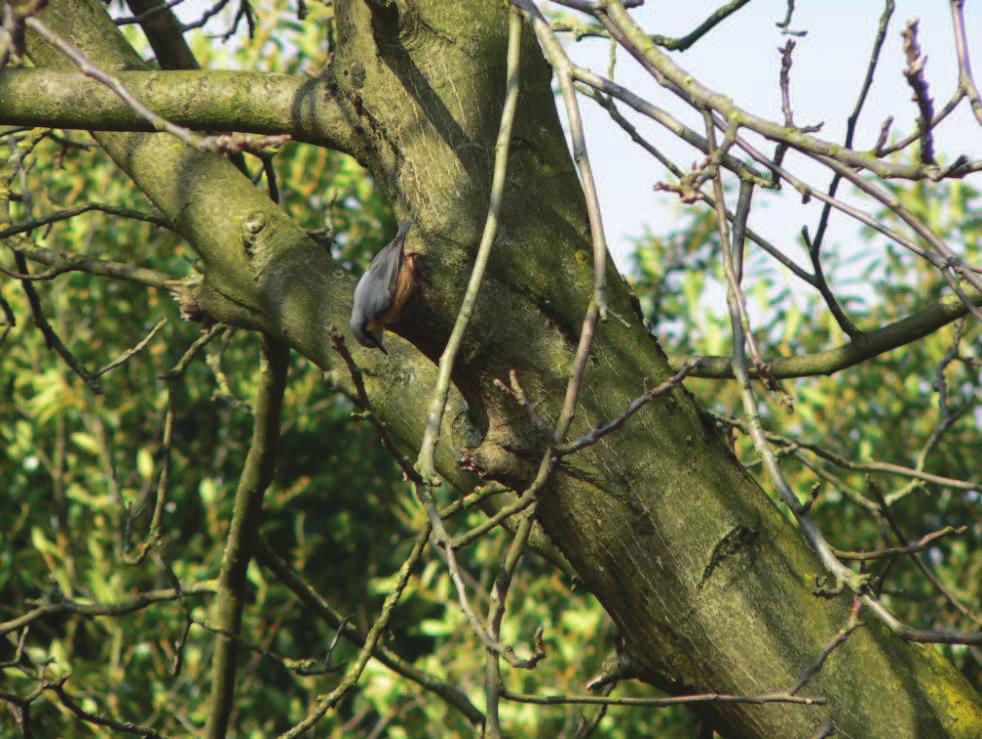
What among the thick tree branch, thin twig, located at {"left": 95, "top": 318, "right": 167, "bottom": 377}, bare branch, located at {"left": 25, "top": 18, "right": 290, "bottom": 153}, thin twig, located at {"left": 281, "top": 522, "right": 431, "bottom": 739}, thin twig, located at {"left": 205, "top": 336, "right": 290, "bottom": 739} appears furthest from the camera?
thin twig, located at {"left": 95, "top": 318, "right": 167, "bottom": 377}

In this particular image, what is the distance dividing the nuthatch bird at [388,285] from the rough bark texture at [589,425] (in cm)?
3

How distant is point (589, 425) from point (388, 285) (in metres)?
0.35

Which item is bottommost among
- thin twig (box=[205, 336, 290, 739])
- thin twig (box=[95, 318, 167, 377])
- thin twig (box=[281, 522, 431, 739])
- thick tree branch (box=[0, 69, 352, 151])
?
thin twig (box=[281, 522, 431, 739])

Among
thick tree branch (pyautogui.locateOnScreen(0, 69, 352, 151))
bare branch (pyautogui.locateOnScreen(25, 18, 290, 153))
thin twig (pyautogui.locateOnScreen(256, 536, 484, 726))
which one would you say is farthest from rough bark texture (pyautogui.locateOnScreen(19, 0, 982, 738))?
thin twig (pyautogui.locateOnScreen(256, 536, 484, 726))

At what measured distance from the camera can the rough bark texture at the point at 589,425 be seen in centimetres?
150

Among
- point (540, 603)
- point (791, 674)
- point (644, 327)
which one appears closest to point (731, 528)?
point (791, 674)

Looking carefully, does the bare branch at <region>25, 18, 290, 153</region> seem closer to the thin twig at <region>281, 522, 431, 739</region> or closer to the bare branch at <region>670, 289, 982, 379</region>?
the thin twig at <region>281, 522, 431, 739</region>

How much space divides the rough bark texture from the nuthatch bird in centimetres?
3

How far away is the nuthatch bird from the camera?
1.45 metres

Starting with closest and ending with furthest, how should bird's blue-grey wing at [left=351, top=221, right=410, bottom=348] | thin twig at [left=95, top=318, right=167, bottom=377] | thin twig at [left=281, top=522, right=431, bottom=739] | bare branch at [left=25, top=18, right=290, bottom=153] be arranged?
bare branch at [left=25, top=18, right=290, bottom=153], bird's blue-grey wing at [left=351, top=221, right=410, bottom=348], thin twig at [left=281, top=522, right=431, bottom=739], thin twig at [left=95, top=318, right=167, bottom=377]

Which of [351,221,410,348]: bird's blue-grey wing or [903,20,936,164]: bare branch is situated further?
[351,221,410,348]: bird's blue-grey wing

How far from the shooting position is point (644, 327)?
1.65 m

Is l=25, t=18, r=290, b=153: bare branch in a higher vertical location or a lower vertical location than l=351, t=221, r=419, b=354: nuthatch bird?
lower

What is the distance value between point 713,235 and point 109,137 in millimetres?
3804
